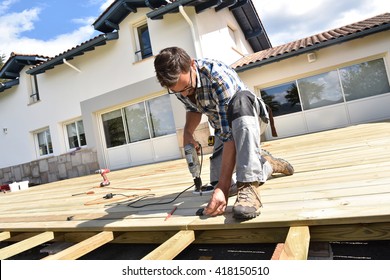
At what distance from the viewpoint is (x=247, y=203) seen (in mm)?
1518

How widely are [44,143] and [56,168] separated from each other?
4.97 feet

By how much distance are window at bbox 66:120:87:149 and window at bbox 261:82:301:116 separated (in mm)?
6238

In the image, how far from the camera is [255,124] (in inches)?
→ 65.2

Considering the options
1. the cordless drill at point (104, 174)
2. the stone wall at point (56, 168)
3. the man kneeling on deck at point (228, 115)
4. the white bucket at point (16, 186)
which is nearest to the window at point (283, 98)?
the cordless drill at point (104, 174)

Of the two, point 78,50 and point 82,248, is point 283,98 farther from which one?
point 82,248

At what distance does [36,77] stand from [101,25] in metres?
3.84

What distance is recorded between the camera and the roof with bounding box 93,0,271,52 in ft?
23.5

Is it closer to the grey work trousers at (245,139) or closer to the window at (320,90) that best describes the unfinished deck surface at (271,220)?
the grey work trousers at (245,139)

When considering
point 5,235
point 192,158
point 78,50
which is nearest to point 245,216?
point 192,158

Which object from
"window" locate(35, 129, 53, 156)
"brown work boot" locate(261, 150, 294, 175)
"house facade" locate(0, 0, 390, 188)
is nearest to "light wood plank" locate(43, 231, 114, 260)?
"brown work boot" locate(261, 150, 294, 175)

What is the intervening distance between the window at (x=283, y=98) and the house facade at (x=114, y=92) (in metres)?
1.60

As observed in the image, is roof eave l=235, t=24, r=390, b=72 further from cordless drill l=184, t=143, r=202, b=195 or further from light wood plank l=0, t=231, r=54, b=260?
light wood plank l=0, t=231, r=54, b=260

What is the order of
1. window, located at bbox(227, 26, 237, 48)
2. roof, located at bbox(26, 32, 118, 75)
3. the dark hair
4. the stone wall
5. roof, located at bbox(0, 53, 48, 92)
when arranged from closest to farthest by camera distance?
the dark hair → roof, located at bbox(26, 32, 118, 75) → the stone wall → window, located at bbox(227, 26, 237, 48) → roof, located at bbox(0, 53, 48, 92)
